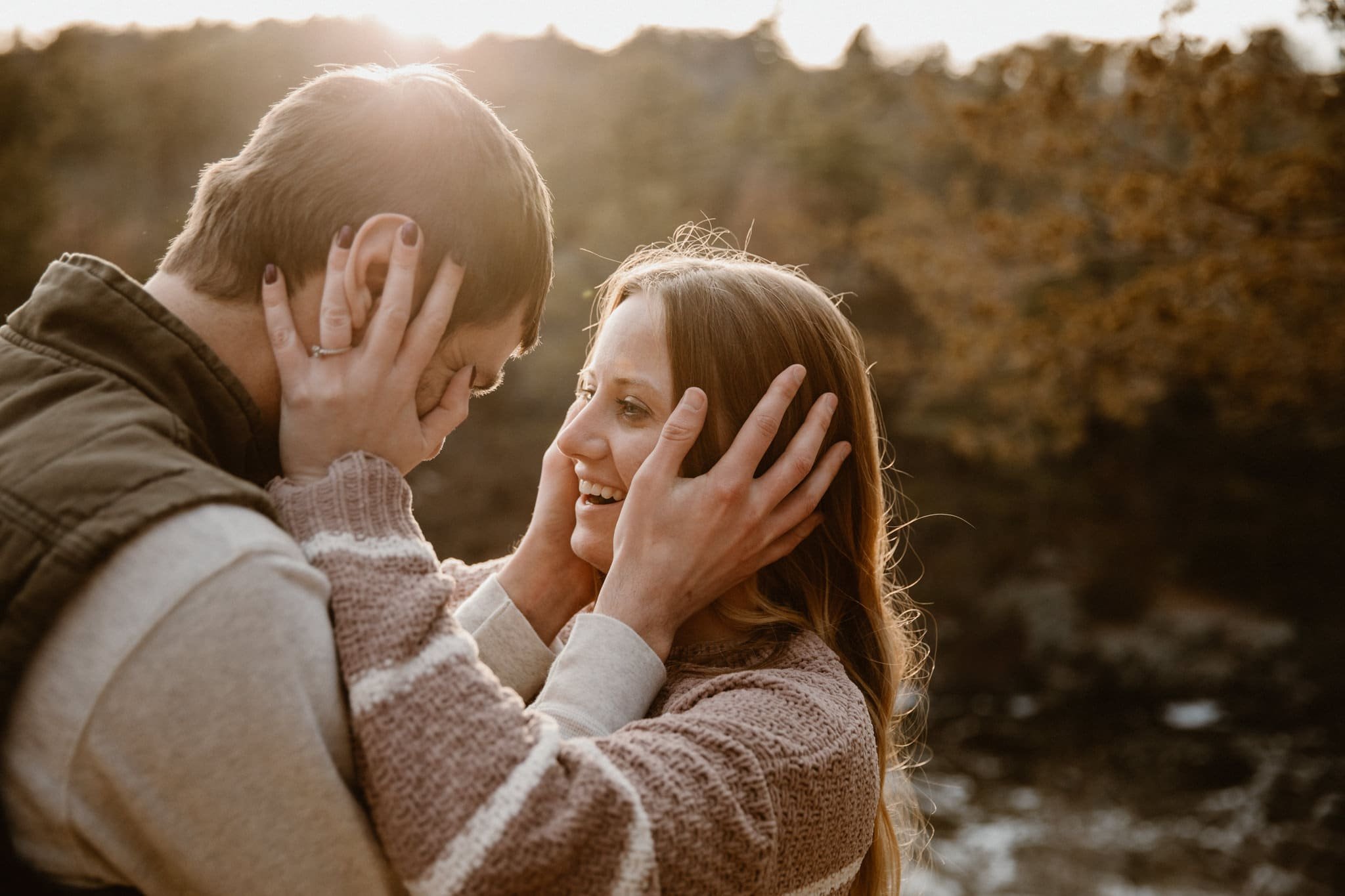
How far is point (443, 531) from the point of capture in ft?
48.0

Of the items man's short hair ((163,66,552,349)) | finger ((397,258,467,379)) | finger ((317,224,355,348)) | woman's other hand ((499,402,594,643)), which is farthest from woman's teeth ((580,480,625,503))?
finger ((317,224,355,348))

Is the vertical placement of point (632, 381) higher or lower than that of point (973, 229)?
higher

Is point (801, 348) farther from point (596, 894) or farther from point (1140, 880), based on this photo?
point (1140, 880)

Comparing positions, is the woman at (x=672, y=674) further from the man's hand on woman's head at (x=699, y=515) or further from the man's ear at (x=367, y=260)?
the man's ear at (x=367, y=260)

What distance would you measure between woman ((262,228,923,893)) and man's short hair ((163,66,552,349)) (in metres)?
0.30

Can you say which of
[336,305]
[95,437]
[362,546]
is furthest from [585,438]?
[95,437]

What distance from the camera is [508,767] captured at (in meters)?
1.30

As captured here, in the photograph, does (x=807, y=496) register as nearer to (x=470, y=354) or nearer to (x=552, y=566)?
(x=552, y=566)

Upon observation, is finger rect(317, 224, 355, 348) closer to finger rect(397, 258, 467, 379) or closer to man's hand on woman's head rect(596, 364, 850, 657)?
finger rect(397, 258, 467, 379)

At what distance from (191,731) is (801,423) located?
1319 mm

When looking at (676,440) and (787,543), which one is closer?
(676,440)

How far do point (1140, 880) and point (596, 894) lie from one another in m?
8.01

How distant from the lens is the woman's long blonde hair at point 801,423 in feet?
7.01

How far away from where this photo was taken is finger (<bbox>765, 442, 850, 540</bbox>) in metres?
2.06
